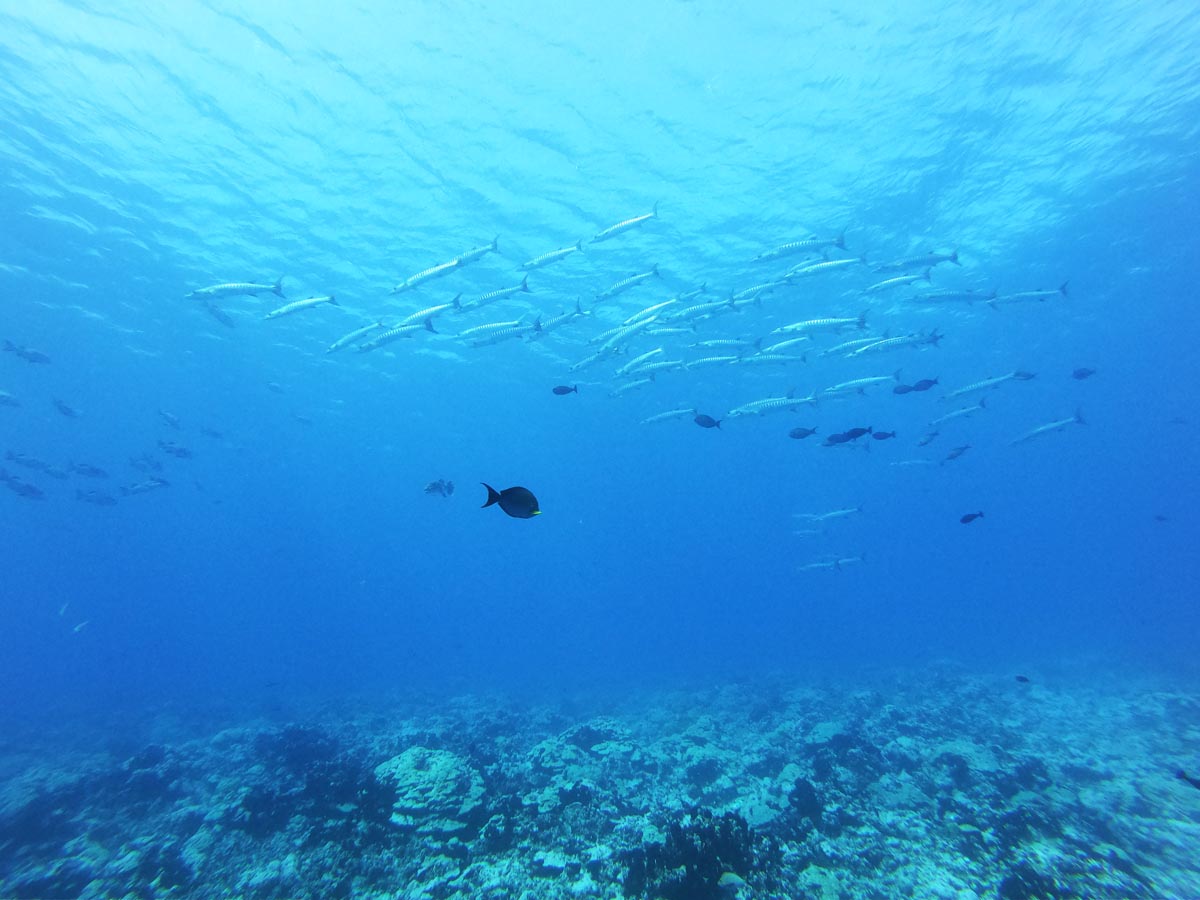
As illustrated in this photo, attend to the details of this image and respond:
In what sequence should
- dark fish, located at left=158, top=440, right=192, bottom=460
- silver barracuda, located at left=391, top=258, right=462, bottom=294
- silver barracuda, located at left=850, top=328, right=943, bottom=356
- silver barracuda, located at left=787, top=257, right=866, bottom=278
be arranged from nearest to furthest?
silver barracuda, located at left=391, top=258, right=462, bottom=294 → silver barracuda, located at left=787, top=257, right=866, bottom=278 → silver barracuda, located at left=850, top=328, right=943, bottom=356 → dark fish, located at left=158, top=440, right=192, bottom=460

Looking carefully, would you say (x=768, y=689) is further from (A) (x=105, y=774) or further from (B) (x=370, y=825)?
(A) (x=105, y=774)

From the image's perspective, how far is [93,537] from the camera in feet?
324

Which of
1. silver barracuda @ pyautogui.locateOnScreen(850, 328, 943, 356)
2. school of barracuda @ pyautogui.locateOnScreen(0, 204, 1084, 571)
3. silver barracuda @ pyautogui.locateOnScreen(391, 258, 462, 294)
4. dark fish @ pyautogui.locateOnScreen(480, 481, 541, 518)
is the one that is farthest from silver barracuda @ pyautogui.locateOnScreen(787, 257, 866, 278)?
dark fish @ pyautogui.locateOnScreen(480, 481, 541, 518)

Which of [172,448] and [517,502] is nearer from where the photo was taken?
[517,502]

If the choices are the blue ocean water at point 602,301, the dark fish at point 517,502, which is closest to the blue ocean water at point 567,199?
the blue ocean water at point 602,301

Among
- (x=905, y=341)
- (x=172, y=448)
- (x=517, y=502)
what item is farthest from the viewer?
(x=172, y=448)

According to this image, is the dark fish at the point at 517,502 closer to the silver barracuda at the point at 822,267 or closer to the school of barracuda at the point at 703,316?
the school of barracuda at the point at 703,316

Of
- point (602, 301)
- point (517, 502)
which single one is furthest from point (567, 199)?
point (517, 502)

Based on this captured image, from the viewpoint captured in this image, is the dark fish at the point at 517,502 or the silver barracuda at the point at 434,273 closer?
the dark fish at the point at 517,502

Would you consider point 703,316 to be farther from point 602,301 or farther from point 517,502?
point 517,502

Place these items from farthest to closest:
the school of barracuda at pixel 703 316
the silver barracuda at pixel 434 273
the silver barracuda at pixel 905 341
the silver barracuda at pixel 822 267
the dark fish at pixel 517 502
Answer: the school of barracuda at pixel 703 316 → the silver barracuda at pixel 905 341 → the silver barracuda at pixel 822 267 → the silver barracuda at pixel 434 273 → the dark fish at pixel 517 502

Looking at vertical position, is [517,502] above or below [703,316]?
below

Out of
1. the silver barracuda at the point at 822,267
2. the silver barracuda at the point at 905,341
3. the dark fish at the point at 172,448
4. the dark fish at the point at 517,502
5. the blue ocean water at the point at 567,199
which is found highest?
the blue ocean water at the point at 567,199

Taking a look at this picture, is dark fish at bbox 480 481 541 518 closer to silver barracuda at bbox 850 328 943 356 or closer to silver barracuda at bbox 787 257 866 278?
silver barracuda at bbox 787 257 866 278
